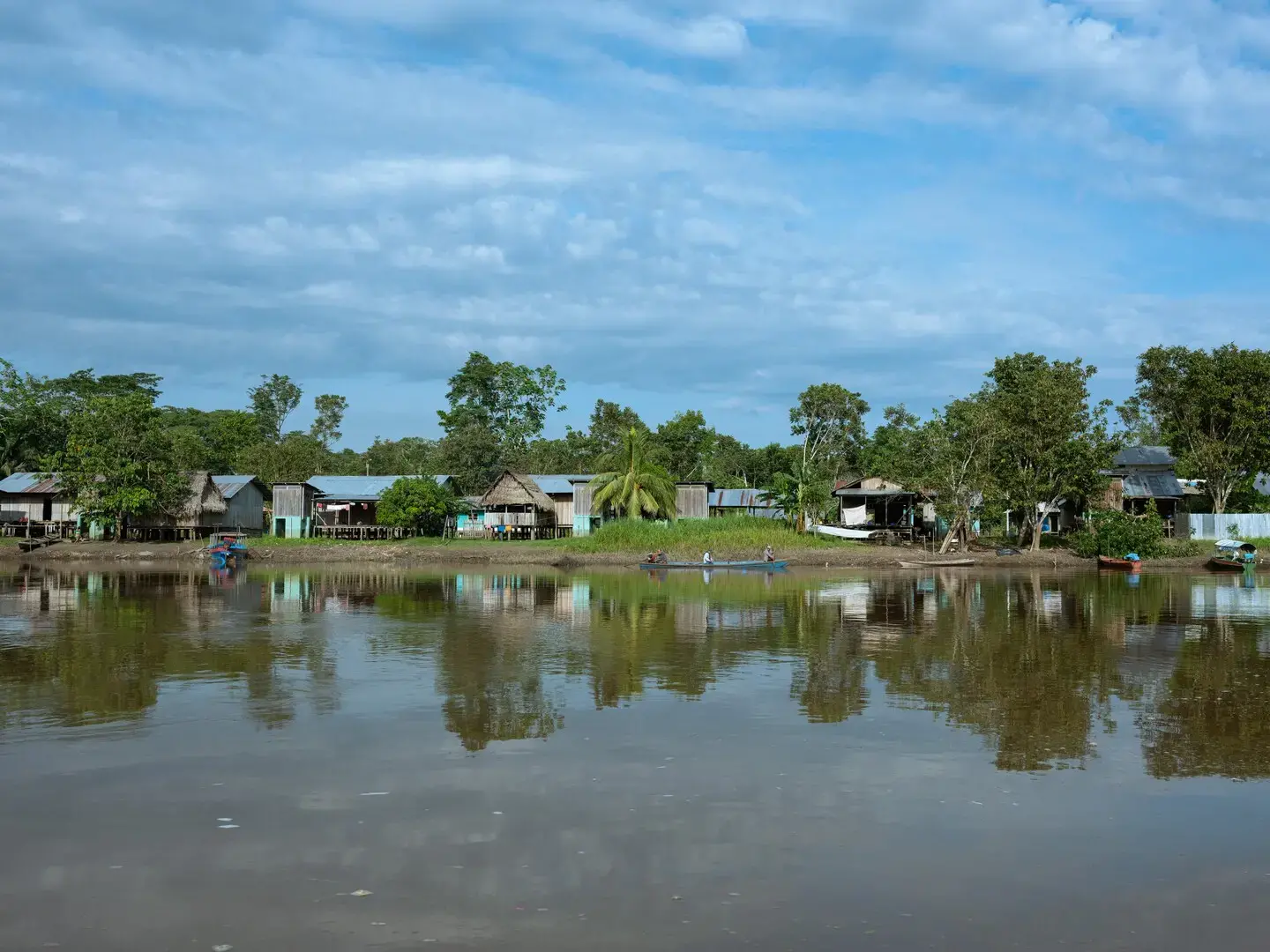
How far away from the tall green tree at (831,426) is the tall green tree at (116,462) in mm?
39250

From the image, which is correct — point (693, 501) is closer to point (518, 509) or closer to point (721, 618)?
point (518, 509)

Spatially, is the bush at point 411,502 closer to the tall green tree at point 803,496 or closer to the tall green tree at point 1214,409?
the tall green tree at point 803,496

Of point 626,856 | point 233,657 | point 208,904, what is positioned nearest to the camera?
point 208,904

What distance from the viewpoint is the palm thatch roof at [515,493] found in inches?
2350

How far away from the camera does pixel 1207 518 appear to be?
5138cm

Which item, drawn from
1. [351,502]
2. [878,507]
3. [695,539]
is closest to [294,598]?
[695,539]

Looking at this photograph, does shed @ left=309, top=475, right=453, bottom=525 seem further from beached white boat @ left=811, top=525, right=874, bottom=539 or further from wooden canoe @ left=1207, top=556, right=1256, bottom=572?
wooden canoe @ left=1207, top=556, right=1256, bottom=572

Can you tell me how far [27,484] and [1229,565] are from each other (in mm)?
63773

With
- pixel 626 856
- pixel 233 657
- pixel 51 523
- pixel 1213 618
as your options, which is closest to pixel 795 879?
pixel 626 856

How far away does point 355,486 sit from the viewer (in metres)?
61.8

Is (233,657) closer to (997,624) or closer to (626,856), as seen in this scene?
(626,856)

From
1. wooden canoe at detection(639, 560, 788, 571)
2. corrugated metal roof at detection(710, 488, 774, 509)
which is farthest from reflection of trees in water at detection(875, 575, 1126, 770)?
corrugated metal roof at detection(710, 488, 774, 509)

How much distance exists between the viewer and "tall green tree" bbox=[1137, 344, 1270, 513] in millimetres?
48531

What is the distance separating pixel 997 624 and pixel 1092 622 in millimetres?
2363
